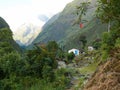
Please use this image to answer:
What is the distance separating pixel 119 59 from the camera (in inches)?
736

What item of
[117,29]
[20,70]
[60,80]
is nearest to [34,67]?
[20,70]

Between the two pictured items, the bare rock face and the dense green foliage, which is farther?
the dense green foliage

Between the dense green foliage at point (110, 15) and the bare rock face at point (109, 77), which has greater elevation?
the dense green foliage at point (110, 15)

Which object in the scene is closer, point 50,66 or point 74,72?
point 50,66

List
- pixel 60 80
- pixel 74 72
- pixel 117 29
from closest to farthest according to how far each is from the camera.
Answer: pixel 117 29 → pixel 60 80 → pixel 74 72

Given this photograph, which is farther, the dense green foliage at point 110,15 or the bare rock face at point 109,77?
the dense green foliage at point 110,15

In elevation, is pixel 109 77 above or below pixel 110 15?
below

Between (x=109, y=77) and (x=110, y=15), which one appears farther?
(x=110, y=15)

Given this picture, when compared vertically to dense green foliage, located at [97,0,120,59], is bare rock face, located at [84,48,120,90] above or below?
below

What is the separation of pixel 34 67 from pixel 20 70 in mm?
2524

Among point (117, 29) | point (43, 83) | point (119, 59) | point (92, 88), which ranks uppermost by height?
point (117, 29)

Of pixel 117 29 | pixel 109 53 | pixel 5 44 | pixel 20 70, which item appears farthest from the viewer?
pixel 5 44

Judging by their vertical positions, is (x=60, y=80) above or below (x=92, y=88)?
below

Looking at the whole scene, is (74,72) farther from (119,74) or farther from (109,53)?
(119,74)
